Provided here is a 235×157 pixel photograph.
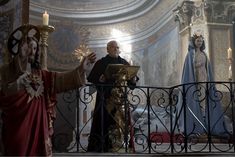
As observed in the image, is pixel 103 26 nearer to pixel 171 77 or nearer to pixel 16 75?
pixel 171 77

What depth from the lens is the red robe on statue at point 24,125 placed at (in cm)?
460

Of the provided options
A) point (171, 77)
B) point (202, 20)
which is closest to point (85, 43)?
point (171, 77)

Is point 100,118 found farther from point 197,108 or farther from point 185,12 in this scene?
point 185,12

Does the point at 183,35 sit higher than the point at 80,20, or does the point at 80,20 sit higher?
the point at 80,20

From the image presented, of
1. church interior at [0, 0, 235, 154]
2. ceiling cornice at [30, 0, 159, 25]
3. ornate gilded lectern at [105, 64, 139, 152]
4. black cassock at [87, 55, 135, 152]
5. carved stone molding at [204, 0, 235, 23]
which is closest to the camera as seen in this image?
ornate gilded lectern at [105, 64, 139, 152]

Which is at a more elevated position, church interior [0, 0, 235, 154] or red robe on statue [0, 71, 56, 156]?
church interior [0, 0, 235, 154]

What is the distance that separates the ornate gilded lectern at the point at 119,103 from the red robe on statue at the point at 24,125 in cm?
182

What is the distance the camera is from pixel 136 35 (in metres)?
16.9

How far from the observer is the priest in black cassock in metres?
6.58

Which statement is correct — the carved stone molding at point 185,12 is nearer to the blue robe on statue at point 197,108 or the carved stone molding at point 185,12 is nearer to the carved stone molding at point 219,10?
the carved stone molding at point 219,10

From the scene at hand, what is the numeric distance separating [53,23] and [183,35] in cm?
657

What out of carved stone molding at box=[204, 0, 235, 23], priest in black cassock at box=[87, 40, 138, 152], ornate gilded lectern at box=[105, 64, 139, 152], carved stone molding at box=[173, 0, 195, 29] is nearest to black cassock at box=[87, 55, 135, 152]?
priest in black cassock at box=[87, 40, 138, 152]

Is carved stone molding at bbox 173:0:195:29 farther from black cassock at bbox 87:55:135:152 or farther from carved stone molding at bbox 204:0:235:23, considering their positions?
black cassock at bbox 87:55:135:152

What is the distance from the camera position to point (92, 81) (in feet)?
23.4
